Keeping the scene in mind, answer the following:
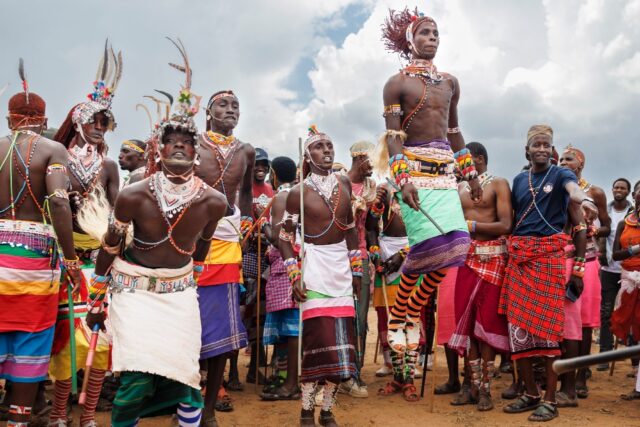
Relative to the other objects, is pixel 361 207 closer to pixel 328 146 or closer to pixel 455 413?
pixel 328 146

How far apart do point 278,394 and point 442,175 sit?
9.78ft

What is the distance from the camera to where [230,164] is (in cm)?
574

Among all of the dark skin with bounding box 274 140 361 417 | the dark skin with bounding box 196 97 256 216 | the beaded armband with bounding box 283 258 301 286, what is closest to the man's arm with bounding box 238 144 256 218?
the dark skin with bounding box 196 97 256 216

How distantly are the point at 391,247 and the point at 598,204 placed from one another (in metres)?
2.94

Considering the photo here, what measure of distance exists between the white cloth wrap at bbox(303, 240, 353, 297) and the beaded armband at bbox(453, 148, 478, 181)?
1.46m

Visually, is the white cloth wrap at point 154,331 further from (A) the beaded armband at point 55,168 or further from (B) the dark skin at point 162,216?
(A) the beaded armband at point 55,168

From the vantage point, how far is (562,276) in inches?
235

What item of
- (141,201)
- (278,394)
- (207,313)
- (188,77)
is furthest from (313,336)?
(188,77)

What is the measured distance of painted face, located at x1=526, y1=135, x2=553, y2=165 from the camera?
621 centimetres

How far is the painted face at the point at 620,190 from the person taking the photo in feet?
33.0

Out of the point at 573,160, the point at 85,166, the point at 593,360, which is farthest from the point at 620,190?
the point at 593,360

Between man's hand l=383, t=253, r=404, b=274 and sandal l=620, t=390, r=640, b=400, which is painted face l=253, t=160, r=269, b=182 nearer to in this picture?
man's hand l=383, t=253, r=404, b=274

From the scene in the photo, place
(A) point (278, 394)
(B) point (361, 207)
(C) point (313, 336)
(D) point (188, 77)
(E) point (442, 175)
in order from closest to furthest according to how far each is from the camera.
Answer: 1. (D) point (188, 77)
2. (C) point (313, 336)
3. (E) point (442, 175)
4. (A) point (278, 394)
5. (B) point (361, 207)

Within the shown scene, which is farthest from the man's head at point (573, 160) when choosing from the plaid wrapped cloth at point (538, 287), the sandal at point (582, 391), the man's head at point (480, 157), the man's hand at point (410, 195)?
the man's hand at point (410, 195)
